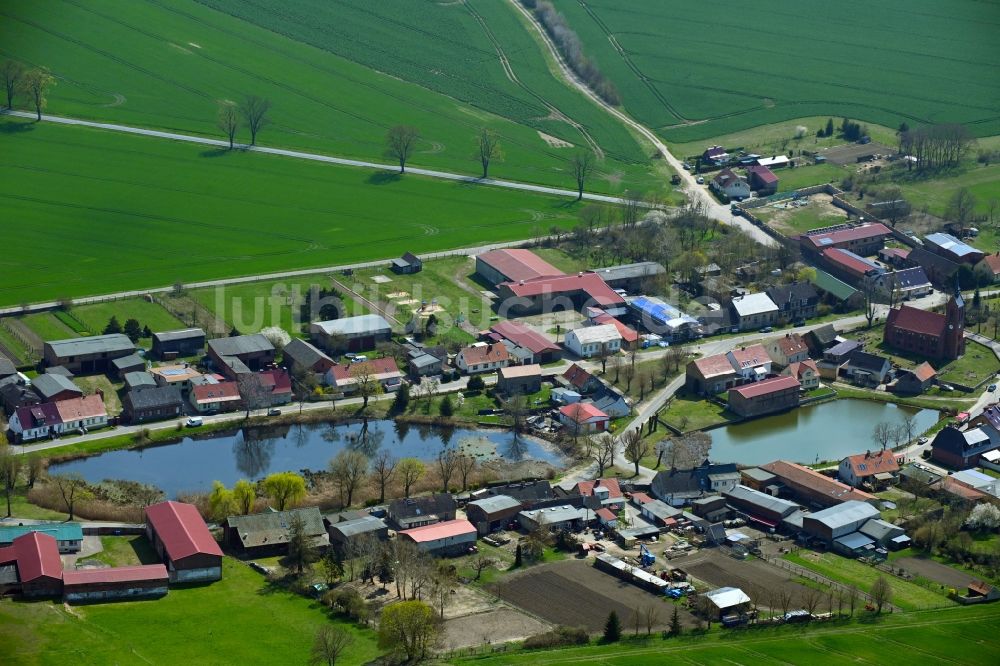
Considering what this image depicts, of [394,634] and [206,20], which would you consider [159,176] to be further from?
[394,634]

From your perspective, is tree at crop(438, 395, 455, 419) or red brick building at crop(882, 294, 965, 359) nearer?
tree at crop(438, 395, 455, 419)

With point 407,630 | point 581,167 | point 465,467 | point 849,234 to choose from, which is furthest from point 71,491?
point 849,234

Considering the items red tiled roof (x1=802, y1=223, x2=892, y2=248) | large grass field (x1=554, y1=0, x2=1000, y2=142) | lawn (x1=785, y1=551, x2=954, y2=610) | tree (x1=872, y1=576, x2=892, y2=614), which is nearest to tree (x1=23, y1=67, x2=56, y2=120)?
large grass field (x1=554, y1=0, x2=1000, y2=142)

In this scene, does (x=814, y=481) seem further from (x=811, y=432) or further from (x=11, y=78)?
(x=11, y=78)

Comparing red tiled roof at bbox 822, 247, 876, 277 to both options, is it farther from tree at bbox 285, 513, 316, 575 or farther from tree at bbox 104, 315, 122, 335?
tree at bbox 285, 513, 316, 575

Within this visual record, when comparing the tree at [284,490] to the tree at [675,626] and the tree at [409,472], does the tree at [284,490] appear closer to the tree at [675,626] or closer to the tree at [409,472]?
the tree at [409,472]

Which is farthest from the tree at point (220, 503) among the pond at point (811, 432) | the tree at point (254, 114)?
the tree at point (254, 114)

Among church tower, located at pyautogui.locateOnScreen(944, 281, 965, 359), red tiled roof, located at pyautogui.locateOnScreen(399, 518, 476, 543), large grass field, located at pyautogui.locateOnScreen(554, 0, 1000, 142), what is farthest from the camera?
large grass field, located at pyautogui.locateOnScreen(554, 0, 1000, 142)
